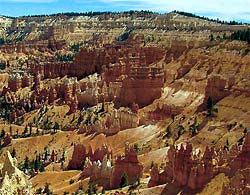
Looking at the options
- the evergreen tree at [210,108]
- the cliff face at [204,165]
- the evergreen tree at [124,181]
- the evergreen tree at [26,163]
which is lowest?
the evergreen tree at [26,163]

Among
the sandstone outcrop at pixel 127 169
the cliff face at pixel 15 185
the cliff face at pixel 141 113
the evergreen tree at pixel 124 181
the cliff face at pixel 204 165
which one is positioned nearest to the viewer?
the cliff face at pixel 15 185

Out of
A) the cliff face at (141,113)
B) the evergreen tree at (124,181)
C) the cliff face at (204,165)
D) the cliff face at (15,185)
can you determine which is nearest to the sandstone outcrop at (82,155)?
the cliff face at (141,113)

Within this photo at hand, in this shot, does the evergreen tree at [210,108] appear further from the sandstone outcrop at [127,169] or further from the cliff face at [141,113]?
the sandstone outcrop at [127,169]

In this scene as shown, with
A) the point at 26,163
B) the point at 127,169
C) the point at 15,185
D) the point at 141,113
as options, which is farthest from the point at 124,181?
the point at 141,113

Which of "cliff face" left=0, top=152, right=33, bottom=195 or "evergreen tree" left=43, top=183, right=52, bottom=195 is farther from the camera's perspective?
"evergreen tree" left=43, top=183, right=52, bottom=195

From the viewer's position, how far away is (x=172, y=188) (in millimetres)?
45906

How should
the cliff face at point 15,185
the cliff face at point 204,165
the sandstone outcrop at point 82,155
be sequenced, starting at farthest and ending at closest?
the sandstone outcrop at point 82,155
the cliff face at point 204,165
the cliff face at point 15,185

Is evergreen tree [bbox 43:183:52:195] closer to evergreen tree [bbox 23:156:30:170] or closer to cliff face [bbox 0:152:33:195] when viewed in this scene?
evergreen tree [bbox 23:156:30:170]

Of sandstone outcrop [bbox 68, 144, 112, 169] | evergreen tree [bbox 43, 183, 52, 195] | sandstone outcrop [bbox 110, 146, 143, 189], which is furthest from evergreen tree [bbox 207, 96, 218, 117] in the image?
evergreen tree [bbox 43, 183, 52, 195]

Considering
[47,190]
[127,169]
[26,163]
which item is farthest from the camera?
[26,163]

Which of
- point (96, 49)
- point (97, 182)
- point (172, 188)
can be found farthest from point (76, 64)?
point (172, 188)

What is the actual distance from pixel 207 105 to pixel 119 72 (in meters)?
35.2

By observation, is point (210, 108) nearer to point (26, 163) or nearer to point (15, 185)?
point (26, 163)

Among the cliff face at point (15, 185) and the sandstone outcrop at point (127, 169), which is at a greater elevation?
the cliff face at point (15, 185)
